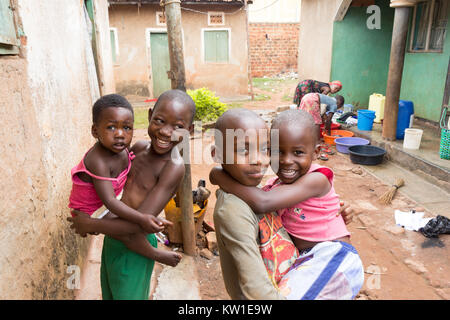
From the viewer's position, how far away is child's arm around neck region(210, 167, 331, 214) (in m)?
1.38

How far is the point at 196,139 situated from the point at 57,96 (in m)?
5.55

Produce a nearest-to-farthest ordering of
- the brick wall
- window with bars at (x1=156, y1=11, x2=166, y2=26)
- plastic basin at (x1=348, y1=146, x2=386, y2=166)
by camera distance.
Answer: plastic basin at (x1=348, y1=146, x2=386, y2=166) → window with bars at (x1=156, y1=11, x2=166, y2=26) → the brick wall

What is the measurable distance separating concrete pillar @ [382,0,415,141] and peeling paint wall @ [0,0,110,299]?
18.2 ft

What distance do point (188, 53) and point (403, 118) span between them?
8.69 meters

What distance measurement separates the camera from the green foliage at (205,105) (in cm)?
841

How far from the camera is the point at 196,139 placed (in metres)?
8.19

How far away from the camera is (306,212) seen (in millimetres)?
1556

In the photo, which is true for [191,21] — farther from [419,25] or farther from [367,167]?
[367,167]

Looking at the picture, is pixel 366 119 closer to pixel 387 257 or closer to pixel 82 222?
pixel 387 257

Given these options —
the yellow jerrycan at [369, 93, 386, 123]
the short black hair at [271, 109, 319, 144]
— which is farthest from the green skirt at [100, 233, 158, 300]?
the yellow jerrycan at [369, 93, 386, 123]

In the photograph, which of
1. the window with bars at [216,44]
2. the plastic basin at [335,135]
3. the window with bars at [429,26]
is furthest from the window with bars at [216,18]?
the plastic basin at [335,135]

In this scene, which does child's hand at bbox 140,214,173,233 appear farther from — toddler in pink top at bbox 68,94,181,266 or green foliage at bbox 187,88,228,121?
green foliage at bbox 187,88,228,121

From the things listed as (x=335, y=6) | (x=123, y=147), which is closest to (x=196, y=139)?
(x=335, y=6)
